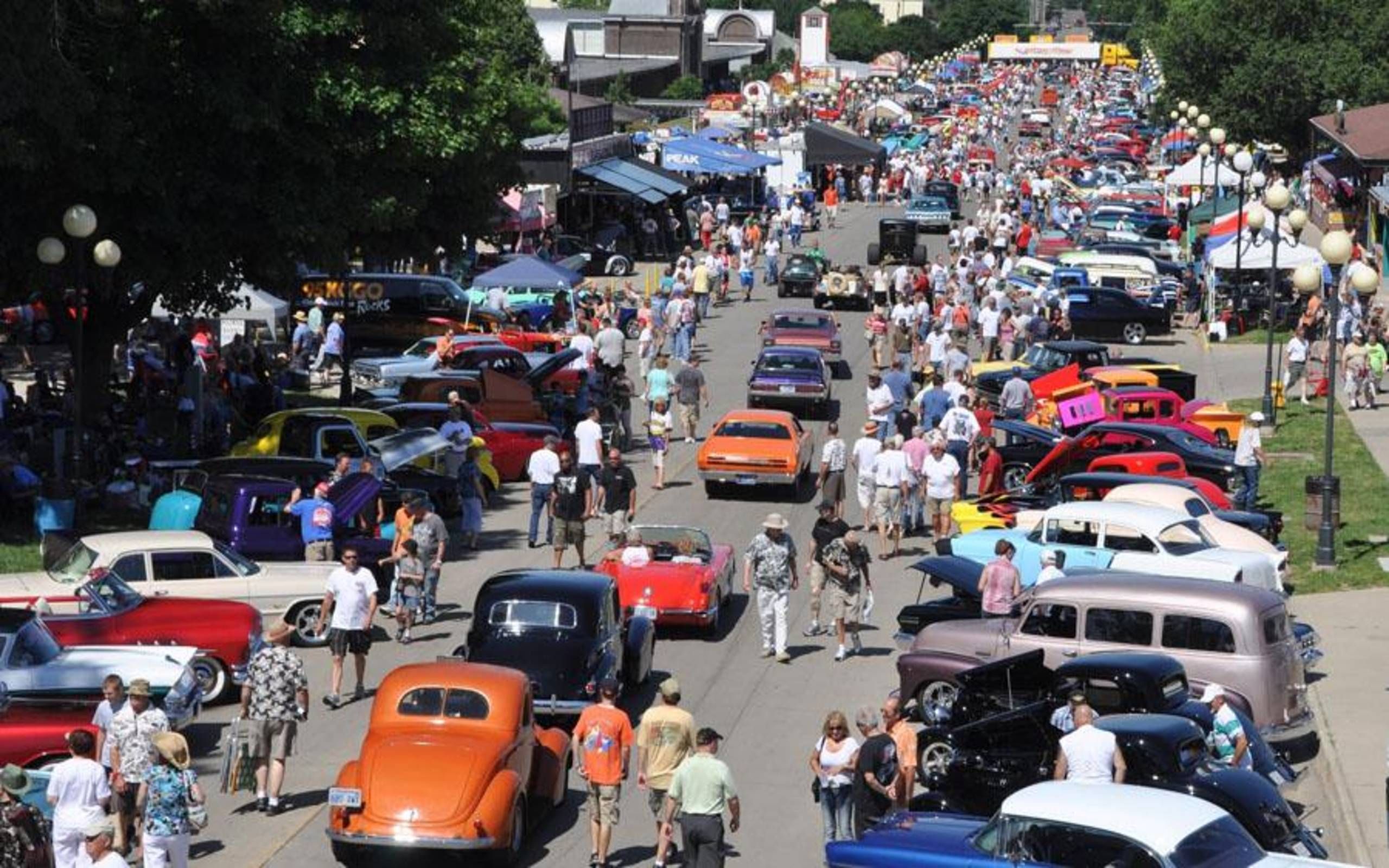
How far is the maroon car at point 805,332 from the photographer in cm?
4144

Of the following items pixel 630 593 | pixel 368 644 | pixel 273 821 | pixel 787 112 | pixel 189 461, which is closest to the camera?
pixel 273 821

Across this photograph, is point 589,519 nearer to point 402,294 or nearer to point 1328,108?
point 402,294

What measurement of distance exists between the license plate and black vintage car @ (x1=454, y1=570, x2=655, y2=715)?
3387mm

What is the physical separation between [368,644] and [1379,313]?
2917cm

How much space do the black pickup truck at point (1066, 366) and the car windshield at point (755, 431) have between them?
286 inches

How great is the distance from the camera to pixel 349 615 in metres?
20.9

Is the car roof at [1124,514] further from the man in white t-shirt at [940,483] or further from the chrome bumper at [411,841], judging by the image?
the chrome bumper at [411,841]

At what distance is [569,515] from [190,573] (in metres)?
5.34

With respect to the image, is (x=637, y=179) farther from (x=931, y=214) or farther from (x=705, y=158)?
(x=931, y=214)

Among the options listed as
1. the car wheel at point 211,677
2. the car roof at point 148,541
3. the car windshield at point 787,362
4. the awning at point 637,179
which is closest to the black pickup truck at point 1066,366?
the car windshield at point 787,362

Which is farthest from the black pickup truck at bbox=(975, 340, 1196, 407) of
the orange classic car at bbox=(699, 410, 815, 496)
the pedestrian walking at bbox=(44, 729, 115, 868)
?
the pedestrian walking at bbox=(44, 729, 115, 868)

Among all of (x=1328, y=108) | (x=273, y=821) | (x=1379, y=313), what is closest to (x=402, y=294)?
(x=1379, y=313)

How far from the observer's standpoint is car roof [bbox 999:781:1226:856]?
1363 centimetres

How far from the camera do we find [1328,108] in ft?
253
